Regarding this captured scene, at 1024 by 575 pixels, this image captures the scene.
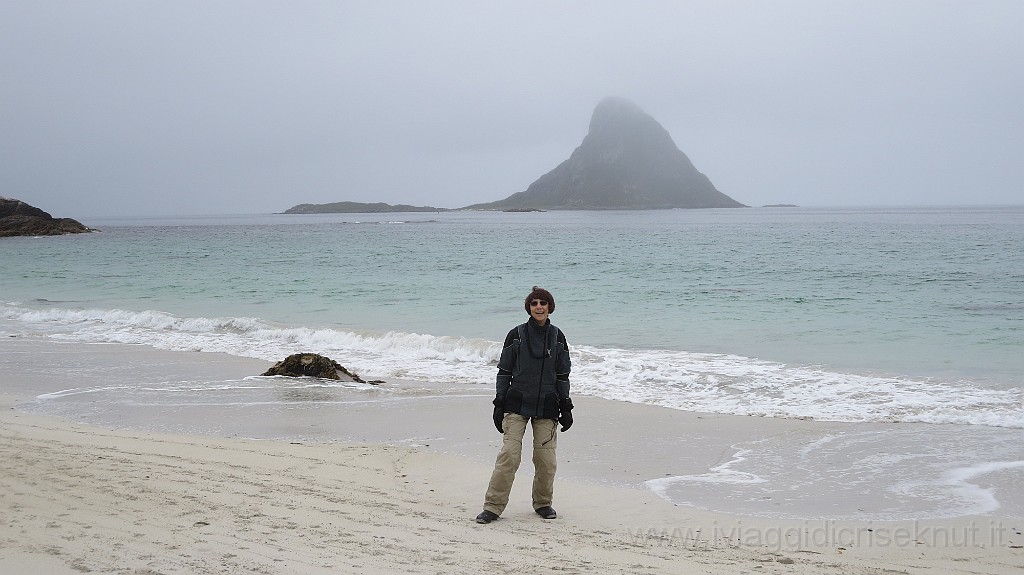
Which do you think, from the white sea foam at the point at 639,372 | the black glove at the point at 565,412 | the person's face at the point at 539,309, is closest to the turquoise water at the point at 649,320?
the white sea foam at the point at 639,372

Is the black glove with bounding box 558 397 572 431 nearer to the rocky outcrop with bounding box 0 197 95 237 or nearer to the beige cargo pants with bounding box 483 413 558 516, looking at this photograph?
the beige cargo pants with bounding box 483 413 558 516

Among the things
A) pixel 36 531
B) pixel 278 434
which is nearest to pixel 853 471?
pixel 278 434

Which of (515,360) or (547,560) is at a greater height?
(515,360)

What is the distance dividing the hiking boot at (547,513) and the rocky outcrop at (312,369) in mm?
6605

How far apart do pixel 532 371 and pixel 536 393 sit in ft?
0.57

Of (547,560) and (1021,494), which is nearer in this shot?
(547,560)

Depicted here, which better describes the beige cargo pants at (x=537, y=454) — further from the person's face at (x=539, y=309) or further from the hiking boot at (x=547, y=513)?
the person's face at (x=539, y=309)

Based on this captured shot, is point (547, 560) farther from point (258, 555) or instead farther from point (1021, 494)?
point (1021, 494)

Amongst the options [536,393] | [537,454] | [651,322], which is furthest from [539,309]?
[651,322]

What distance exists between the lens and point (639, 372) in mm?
12328

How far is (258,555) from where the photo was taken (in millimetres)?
4434

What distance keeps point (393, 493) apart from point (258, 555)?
1809 millimetres

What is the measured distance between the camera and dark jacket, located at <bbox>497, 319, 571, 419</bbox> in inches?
223

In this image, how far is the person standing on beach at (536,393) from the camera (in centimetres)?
565
